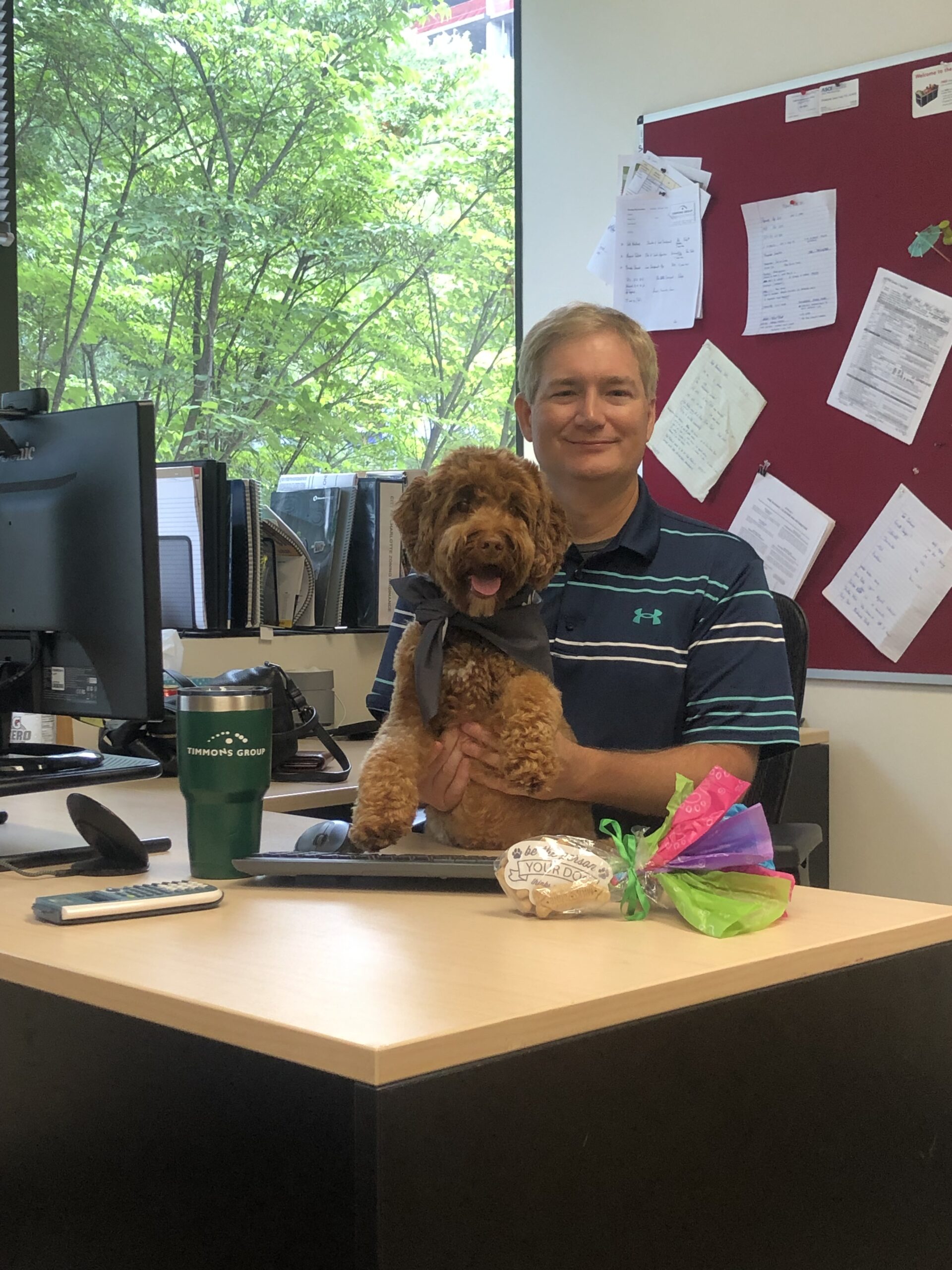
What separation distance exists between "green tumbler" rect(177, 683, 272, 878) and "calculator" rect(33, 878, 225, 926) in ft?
0.29

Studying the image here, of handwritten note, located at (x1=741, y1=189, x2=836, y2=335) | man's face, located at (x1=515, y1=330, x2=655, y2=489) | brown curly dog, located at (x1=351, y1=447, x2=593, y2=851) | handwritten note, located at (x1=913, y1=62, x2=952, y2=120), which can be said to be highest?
handwritten note, located at (x1=913, y1=62, x2=952, y2=120)

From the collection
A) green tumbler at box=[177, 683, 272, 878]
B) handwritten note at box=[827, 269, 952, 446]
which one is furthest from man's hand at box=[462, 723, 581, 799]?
handwritten note at box=[827, 269, 952, 446]

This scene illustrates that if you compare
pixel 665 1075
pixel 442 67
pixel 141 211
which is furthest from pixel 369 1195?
pixel 442 67

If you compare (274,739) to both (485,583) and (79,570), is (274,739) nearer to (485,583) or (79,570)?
(485,583)

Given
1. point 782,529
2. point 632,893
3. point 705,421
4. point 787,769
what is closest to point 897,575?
point 782,529

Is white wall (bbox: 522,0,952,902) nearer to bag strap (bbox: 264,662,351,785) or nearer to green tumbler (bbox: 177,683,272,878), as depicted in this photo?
bag strap (bbox: 264,662,351,785)

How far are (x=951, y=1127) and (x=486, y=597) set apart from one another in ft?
2.53

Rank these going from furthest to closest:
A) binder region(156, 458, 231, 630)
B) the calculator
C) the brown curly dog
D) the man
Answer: binder region(156, 458, 231, 630), the man, the brown curly dog, the calculator

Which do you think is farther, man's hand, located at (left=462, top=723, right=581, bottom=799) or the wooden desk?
man's hand, located at (left=462, top=723, right=581, bottom=799)

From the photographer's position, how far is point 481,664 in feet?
5.29

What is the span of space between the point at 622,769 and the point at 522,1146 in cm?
85

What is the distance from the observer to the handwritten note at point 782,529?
2924 millimetres

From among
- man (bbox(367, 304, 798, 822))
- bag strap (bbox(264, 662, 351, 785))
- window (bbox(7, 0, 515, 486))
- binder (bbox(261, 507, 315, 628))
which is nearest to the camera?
man (bbox(367, 304, 798, 822))

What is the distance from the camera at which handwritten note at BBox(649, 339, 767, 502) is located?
3.04m
